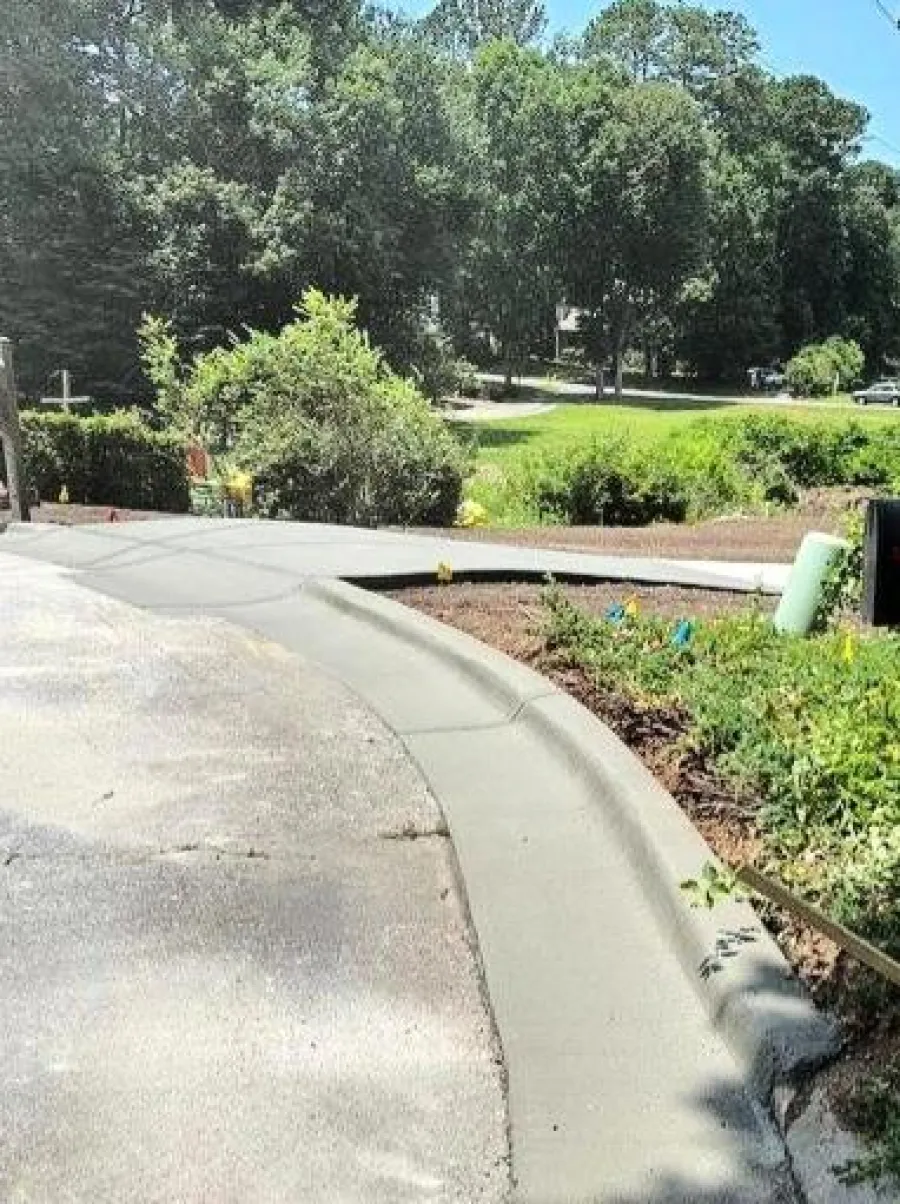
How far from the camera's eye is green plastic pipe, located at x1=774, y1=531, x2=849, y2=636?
20.5 ft

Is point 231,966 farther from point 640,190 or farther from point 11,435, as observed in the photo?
point 640,190

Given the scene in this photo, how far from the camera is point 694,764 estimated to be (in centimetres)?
447

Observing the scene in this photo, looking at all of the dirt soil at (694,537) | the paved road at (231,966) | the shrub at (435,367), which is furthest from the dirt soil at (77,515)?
the shrub at (435,367)

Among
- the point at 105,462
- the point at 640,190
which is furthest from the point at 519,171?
the point at 105,462

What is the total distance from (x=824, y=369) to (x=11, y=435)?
65573 mm

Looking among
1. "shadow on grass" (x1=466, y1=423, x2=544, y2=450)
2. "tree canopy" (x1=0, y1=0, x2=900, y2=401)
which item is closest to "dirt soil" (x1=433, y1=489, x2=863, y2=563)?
"tree canopy" (x1=0, y1=0, x2=900, y2=401)

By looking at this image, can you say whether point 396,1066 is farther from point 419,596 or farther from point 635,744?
point 419,596

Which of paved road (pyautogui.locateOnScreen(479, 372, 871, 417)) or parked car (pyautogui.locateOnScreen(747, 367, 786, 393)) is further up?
parked car (pyautogui.locateOnScreen(747, 367, 786, 393))

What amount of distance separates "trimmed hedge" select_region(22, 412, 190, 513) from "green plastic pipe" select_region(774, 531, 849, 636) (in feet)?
33.5

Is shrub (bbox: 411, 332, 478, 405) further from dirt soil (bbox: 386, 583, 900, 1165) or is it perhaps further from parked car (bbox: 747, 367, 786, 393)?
parked car (bbox: 747, 367, 786, 393)

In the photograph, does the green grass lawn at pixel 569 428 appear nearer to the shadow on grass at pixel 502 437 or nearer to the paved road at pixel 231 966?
the shadow on grass at pixel 502 437

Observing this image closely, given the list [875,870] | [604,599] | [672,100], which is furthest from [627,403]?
[875,870]

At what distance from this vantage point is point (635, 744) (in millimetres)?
4773

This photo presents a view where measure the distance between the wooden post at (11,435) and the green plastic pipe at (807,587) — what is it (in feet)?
25.6
